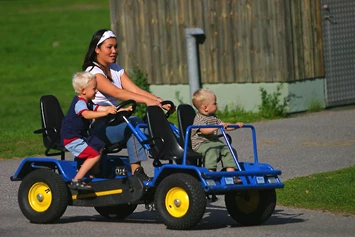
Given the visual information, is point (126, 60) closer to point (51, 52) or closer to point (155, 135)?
point (155, 135)

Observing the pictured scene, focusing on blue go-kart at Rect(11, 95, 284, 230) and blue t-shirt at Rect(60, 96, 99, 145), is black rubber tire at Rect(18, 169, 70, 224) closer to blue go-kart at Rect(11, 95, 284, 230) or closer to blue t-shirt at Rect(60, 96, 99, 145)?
blue go-kart at Rect(11, 95, 284, 230)

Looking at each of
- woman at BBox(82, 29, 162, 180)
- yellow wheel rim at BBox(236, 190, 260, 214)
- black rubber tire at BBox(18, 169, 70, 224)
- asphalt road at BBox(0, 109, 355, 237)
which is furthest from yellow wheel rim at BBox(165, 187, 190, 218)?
black rubber tire at BBox(18, 169, 70, 224)

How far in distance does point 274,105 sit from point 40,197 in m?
9.03

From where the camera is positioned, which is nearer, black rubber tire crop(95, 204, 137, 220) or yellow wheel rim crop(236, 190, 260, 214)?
yellow wheel rim crop(236, 190, 260, 214)

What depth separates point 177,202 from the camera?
8617 mm

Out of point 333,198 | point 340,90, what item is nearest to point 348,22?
point 340,90

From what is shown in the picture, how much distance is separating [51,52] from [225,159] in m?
28.0

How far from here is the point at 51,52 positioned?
3641 cm

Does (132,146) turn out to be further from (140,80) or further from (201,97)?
(140,80)

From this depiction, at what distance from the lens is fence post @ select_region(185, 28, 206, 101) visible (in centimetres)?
1878

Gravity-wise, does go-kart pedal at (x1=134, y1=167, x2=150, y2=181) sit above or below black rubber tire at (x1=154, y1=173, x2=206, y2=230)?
above

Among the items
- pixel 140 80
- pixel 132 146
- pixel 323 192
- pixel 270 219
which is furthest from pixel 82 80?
pixel 140 80

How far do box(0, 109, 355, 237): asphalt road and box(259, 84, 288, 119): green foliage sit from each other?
184 cm

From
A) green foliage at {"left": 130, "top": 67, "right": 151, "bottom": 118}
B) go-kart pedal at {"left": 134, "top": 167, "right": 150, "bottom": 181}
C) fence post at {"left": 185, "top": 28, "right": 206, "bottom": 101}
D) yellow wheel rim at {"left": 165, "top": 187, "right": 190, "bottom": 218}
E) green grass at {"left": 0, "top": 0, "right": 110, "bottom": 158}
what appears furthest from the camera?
green grass at {"left": 0, "top": 0, "right": 110, "bottom": 158}
